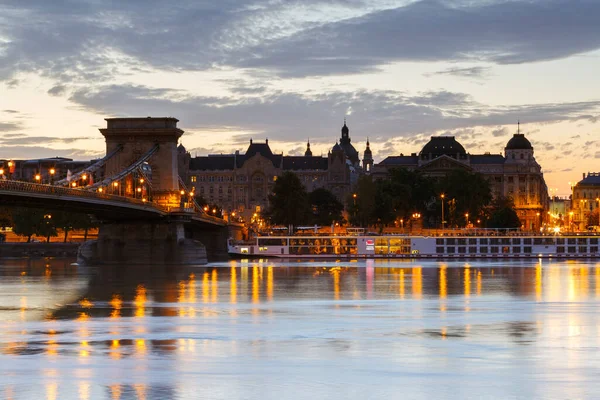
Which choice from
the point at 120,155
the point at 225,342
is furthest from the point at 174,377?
the point at 120,155

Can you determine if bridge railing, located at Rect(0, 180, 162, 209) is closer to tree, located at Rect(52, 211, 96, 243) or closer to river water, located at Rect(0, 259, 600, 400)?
river water, located at Rect(0, 259, 600, 400)

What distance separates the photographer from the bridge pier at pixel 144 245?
99750mm

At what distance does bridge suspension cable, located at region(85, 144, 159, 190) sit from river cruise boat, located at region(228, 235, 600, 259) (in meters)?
17.6

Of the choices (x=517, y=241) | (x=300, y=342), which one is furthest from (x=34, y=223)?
(x=300, y=342)

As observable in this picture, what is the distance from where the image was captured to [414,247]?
12750 cm

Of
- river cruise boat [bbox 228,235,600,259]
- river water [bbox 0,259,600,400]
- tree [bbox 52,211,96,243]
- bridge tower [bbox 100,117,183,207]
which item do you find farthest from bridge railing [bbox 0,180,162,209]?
tree [bbox 52,211,96,243]

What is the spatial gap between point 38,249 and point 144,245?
1770 inches

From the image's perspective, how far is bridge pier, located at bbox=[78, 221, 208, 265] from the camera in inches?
3927

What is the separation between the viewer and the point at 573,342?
3372 centimetres

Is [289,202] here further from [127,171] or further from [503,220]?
[127,171]

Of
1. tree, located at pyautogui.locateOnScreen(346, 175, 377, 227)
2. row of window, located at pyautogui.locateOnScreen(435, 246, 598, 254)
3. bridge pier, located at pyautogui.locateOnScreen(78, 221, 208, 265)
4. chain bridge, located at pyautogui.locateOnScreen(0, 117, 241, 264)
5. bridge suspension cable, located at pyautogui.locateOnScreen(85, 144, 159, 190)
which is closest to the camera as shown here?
chain bridge, located at pyautogui.locateOnScreen(0, 117, 241, 264)

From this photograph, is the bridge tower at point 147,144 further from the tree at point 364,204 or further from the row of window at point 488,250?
the tree at point 364,204

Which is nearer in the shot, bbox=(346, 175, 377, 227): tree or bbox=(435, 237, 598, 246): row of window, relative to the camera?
bbox=(435, 237, 598, 246): row of window

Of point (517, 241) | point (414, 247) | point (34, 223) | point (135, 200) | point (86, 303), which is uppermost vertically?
point (135, 200)
